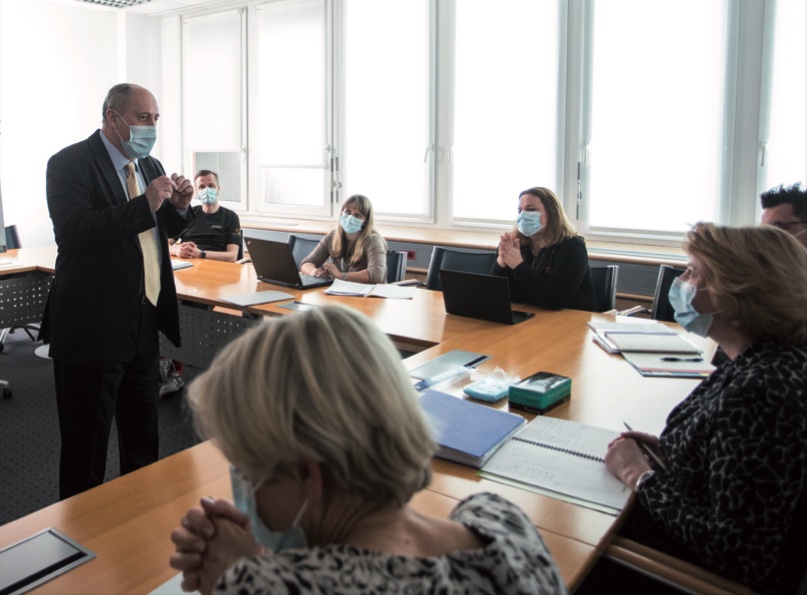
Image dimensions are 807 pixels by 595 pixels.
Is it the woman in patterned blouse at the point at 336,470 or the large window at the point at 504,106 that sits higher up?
the large window at the point at 504,106

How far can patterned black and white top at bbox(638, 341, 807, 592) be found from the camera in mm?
1157

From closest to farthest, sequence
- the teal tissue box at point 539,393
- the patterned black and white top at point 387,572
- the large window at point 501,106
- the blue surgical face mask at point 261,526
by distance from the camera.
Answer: the patterned black and white top at point 387,572 → the blue surgical face mask at point 261,526 → the teal tissue box at point 539,393 → the large window at point 501,106

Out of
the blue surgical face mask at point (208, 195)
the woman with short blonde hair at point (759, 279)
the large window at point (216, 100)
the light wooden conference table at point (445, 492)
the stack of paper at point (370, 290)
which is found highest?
the large window at point (216, 100)

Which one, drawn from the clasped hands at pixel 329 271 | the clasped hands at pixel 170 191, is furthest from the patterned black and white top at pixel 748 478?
the clasped hands at pixel 329 271

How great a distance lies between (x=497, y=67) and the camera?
5.25 meters

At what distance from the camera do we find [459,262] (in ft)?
12.3

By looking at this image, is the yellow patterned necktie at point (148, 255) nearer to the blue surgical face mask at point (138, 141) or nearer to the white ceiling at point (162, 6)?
the blue surgical face mask at point (138, 141)

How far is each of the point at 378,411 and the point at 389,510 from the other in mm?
130

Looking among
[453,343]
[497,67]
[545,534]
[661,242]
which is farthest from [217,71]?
[545,534]

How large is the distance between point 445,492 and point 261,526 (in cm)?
61

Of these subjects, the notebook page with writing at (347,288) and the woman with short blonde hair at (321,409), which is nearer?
the woman with short blonde hair at (321,409)

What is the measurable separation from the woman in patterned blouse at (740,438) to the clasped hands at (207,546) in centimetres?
81

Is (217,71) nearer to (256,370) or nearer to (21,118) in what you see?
(21,118)

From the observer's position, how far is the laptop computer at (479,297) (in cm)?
276
